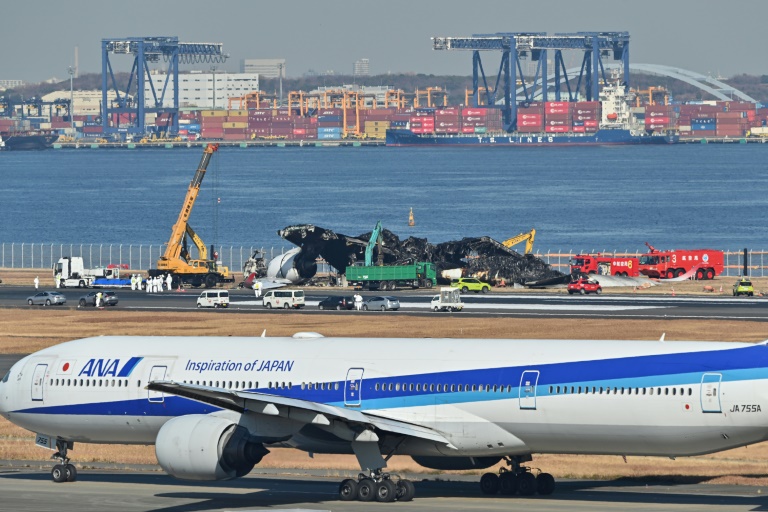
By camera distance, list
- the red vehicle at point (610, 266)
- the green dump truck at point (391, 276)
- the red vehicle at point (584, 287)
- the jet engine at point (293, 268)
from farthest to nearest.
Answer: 1. the jet engine at point (293, 268)
2. the red vehicle at point (610, 266)
3. the green dump truck at point (391, 276)
4. the red vehicle at point (584, 287)

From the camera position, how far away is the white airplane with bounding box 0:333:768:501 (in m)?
36.4

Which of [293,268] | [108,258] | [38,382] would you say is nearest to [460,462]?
[38,382]

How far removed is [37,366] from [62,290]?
93.5 m

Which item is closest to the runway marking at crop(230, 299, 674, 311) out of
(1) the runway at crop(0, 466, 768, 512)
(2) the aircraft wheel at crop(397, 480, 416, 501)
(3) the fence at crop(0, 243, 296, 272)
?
(3) the fence at crop(0, 243, 296, 272)

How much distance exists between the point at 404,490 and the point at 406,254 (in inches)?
4179

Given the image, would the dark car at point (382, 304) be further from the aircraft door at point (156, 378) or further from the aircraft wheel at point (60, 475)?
the aircraft door at point (156, 378)

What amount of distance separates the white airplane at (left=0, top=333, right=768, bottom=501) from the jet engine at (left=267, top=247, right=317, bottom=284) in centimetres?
9845

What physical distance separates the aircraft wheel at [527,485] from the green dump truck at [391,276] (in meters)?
92.9

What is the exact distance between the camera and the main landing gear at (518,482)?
133 feet

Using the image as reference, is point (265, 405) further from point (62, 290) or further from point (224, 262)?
point (224, 262)

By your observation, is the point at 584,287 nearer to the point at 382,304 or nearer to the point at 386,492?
the point at 382,304

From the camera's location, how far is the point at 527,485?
40.5 meters

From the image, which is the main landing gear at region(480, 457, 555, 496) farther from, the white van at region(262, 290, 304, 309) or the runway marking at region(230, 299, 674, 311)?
the white van at region(262, 290, 304, 309)

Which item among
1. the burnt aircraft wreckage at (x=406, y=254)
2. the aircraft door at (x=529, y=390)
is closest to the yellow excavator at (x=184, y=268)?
the burnt aircraft wreckage at (x=406, y=254)
